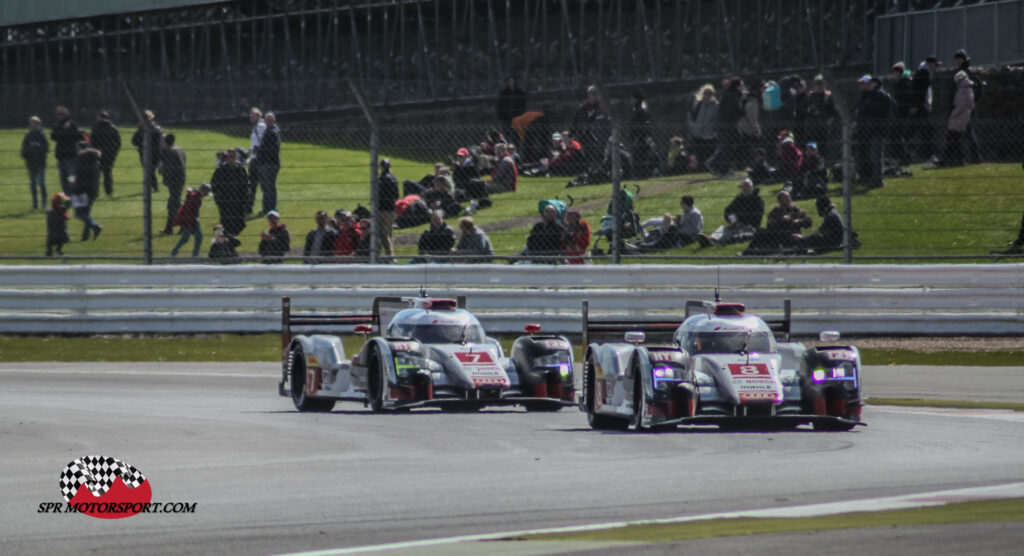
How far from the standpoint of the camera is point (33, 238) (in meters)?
19.2

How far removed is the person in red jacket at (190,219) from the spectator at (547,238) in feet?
14.0

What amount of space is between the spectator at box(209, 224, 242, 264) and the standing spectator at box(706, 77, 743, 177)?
638 centimetres

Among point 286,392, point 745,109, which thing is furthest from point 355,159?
point 286,392

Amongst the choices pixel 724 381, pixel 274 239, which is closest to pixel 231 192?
pixel 274 239

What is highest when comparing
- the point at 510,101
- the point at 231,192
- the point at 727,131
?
the point at 510,101

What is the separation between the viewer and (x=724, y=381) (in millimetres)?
10398

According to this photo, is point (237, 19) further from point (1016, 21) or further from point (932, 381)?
point (932, 381)

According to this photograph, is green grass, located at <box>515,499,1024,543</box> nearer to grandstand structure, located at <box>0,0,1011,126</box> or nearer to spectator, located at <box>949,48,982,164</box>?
spectator, located at <box>949,48,982,164</box>

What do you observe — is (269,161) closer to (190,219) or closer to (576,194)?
(190,219)

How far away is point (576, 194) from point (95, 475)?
1260 cm

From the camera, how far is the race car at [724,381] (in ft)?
33.6

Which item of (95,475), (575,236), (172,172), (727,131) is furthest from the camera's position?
(727,131)

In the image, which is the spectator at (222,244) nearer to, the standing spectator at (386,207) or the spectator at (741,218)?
the standing spectator at (386,207)

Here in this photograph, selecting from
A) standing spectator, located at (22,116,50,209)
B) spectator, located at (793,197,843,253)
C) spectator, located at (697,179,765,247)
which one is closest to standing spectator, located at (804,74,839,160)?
spectator, located at (697,179,765,247)
